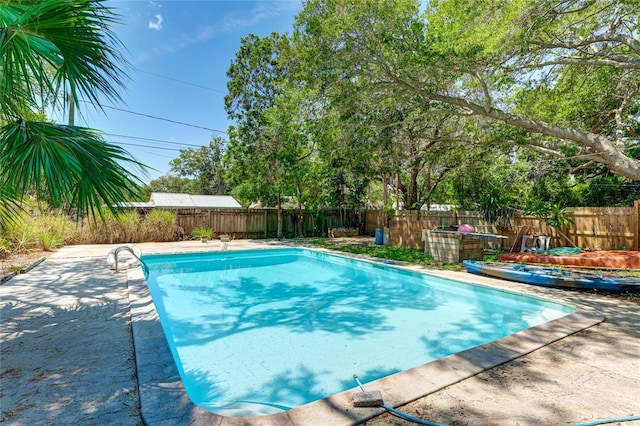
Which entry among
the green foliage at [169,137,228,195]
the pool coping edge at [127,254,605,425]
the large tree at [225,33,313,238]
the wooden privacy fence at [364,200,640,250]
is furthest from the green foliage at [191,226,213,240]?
the green foliage at [169,137,228,195]

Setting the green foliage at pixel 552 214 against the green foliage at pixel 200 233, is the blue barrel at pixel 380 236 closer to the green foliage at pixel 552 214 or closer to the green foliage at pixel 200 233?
the green foliage at pixel 552 214

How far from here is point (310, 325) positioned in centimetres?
463

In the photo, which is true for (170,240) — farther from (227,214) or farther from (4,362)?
(4,362)

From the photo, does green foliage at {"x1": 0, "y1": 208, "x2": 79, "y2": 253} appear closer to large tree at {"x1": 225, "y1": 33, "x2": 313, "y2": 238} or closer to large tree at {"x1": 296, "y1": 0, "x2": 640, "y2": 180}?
large tree at {"x1": 225, "y1": 33, "x2": 313, "y2": 238}

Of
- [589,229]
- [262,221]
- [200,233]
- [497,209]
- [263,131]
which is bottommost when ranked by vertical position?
[200,233]

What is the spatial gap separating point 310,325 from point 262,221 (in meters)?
11.6

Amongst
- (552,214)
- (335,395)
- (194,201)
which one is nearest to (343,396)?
(335,395)

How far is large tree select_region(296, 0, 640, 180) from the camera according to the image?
6.00 meters

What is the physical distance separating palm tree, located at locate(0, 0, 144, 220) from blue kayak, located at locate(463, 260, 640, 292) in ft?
21.3

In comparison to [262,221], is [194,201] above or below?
above

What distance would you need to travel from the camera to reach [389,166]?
473 inches

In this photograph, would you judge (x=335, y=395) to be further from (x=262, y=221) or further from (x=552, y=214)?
(x=262, y=221)

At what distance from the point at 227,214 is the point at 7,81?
12973 millimetres

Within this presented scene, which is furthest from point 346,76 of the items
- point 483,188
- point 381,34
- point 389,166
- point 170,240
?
point 170,240
